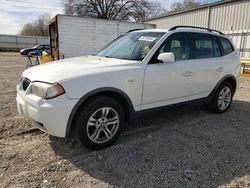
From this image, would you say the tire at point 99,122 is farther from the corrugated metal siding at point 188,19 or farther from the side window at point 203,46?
the corrugated metal siding at point 188,19

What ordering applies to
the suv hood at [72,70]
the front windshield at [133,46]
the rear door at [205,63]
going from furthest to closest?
1. the rear door at [205,63]
2. the front windshield at [133,46]
3. the suv hood at [72,70]

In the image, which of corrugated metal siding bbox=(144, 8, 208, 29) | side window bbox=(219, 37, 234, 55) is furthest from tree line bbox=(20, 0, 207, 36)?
side window bbox=(219, 37, 234, 55)

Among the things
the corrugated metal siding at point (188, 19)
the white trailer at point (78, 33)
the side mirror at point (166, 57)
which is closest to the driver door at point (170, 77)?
the side mirror at point (166, 57)

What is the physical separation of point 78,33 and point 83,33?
33 centimetres

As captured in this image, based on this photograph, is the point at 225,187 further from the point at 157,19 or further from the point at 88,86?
the point at 157,19

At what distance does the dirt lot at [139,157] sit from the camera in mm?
2793

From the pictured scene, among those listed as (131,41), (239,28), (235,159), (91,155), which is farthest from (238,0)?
(91,155)

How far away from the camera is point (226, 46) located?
209 inches

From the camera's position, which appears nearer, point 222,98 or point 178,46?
point 178,46

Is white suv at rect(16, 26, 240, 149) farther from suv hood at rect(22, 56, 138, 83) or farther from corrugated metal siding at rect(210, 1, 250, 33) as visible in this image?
corrugated metal siding at rect(210, 1, 250, 33)

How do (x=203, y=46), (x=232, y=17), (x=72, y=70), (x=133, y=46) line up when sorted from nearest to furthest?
(x=72, y=70) < (x=133, y=46) < (x=203, y=46) < (x=232, y=17)

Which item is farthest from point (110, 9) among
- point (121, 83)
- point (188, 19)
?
point (121, 83)

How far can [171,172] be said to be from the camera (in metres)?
2.97

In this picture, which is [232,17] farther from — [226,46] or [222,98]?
[222,98]
